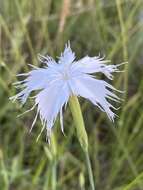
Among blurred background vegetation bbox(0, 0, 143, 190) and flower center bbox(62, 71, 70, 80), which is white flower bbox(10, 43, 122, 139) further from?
blurred background vegetation bbox(0, 0, 143, 190)

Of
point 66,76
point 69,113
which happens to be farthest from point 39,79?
point 69,113

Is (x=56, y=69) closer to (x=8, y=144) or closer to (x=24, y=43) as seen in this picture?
(x=8, y=144)

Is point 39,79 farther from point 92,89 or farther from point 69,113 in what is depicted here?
A: point 69,113

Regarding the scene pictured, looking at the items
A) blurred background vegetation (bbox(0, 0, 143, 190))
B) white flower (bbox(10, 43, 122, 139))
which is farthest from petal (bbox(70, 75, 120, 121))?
blurred background vegetation (bbox(0, 0, 143, 190))

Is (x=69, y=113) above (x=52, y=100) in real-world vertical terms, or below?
above

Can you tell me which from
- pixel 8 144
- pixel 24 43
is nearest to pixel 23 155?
pixel 8 144
